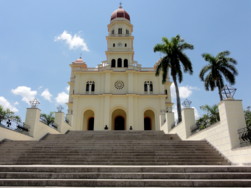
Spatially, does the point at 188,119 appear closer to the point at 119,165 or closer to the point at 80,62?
the point at 119,165

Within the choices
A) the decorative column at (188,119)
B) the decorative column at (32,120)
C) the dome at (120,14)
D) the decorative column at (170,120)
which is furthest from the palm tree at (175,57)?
the dome at (120,14)

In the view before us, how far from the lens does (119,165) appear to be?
7859 mm

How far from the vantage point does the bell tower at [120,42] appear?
3195cm

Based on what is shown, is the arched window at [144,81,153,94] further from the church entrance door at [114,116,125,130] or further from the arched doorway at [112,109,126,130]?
the church entrance door at [114,116,125,130]

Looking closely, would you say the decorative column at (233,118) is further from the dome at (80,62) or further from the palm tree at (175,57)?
the dome at (80,62)

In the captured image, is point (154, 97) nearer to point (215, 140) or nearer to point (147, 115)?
point (147, 115)

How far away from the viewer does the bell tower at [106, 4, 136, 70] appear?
31953 millimetres

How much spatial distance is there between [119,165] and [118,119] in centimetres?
2381

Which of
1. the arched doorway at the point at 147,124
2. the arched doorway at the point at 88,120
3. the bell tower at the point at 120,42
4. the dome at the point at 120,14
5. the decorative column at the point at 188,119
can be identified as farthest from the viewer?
the dome at the point at 120,14

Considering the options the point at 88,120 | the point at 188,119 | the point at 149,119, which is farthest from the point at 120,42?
the point at 188,119

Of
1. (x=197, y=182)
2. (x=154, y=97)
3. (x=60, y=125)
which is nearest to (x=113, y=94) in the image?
(x=154, y=97)

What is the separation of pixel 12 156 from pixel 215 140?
10435mm

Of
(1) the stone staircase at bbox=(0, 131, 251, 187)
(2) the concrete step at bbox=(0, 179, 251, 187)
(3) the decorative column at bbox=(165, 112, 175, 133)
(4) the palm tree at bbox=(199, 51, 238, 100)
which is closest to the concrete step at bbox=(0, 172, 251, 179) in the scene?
(1) the stone staircase at bbox=(0, 131, 251, 187)

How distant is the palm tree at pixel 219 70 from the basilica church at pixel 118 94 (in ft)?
23.7
